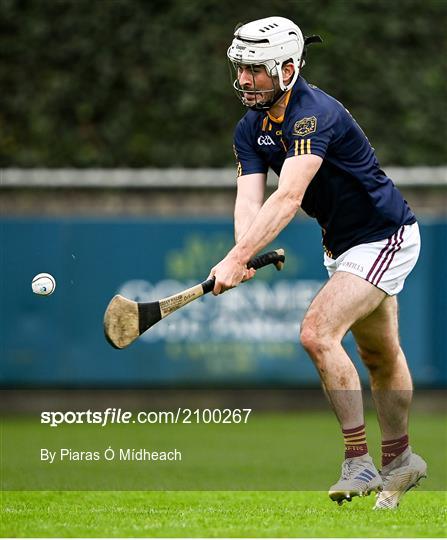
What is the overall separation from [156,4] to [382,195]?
9.39m

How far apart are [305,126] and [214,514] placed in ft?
6.67

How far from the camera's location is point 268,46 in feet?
22.8

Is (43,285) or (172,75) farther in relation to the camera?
(172,75)

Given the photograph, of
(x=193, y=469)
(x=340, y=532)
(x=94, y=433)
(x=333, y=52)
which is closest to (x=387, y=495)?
(x=340, y=532)

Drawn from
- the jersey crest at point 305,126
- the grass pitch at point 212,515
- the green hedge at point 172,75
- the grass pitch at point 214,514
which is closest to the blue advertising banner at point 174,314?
the green hedge at point 172,75

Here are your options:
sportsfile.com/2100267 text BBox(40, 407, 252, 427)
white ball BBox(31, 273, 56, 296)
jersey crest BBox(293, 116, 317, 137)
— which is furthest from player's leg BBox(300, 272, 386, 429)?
sportsfile.com/2100267 text BBox(40, 407, 252, 427)

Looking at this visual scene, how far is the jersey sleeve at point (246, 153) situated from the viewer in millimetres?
7367

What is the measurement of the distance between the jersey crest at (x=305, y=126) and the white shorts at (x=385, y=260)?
0.73 meters

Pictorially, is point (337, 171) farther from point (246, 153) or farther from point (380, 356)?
point (380, 356)

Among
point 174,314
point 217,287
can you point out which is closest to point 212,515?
point 217,287

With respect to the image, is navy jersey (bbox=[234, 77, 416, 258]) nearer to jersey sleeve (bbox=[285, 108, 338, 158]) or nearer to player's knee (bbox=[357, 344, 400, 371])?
jersey sleeve (bbox=[285, 108, 338, 158])

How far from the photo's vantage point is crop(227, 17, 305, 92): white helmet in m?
6.96

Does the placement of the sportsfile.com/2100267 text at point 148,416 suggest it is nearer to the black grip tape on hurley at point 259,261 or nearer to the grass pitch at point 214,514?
the grass pitch at point 214,514

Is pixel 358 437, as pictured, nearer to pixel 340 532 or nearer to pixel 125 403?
pixel 340 532
